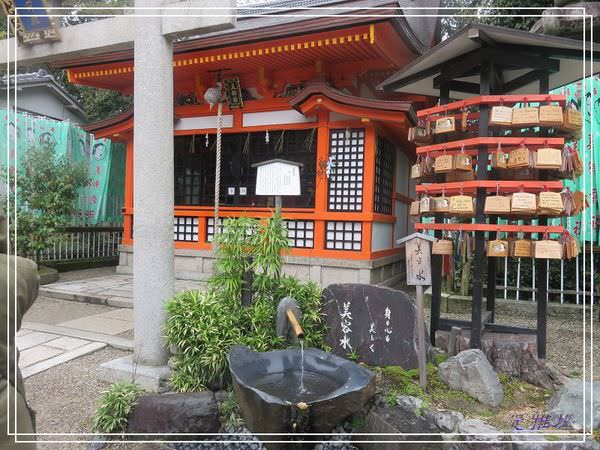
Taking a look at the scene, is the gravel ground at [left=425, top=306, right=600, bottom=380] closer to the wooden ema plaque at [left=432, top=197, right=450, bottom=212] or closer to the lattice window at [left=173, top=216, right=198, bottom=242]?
the wooden ema plaque at [left=432, top=197, right=450, bottom=212]

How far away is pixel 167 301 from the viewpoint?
4.14 m

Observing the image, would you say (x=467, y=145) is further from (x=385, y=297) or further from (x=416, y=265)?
(x=385, y=297)

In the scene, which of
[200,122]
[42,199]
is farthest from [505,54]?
[42,199]

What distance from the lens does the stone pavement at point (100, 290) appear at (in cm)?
723

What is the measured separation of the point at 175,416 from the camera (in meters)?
3.37

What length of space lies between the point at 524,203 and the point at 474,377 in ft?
5.30

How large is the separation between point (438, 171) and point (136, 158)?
3059 mm

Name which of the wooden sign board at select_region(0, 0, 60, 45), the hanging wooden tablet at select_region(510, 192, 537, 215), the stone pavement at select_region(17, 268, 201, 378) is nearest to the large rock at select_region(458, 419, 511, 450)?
the hanging wooden tablet at select_region(510, 192, 537, 215)

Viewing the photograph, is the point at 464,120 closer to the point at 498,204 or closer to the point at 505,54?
the point at 505,54

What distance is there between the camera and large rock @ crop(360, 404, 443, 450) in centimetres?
292

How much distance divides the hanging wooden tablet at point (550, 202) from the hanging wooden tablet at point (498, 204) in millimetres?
268

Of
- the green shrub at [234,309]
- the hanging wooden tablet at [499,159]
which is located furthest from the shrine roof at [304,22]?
the hanging wooden tablet at [499,159]

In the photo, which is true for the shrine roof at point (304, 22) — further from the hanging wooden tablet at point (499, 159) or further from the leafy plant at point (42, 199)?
the hanging wooden tablet at point (499, 159)

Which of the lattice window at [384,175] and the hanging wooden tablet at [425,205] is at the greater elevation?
the lattice window at [384,175]
